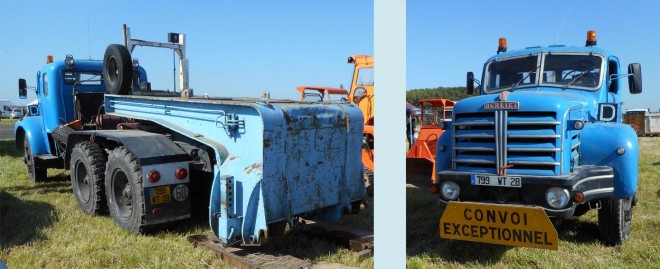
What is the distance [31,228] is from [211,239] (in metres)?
2.17

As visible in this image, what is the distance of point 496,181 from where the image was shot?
4062 mm

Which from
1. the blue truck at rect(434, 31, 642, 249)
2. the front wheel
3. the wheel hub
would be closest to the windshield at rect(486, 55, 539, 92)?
the blue truck at rect(434, 31, 642, 249)

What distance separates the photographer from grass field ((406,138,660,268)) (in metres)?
4.05

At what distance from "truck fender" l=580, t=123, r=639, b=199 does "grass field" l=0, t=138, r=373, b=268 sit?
2268mm

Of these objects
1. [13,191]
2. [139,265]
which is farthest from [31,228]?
[13,191]

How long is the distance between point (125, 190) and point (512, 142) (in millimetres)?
3910

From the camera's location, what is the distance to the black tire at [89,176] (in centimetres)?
565

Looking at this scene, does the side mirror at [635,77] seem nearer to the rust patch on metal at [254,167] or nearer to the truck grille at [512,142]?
the truck grille at [512,142]

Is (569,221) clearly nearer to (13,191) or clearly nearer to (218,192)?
(218,192)

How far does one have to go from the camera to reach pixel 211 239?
4586 mm

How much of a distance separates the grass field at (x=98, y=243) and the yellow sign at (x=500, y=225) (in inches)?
32.4

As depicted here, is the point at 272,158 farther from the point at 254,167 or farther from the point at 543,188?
→ the point at 543,188

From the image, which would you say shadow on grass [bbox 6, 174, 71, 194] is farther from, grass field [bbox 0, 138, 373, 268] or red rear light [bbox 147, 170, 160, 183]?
red rear light [bbox 147, 170, 160, 183]

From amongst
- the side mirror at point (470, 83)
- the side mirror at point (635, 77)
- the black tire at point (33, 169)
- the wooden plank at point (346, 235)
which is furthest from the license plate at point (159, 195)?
the side mirror at point (635, 77)
